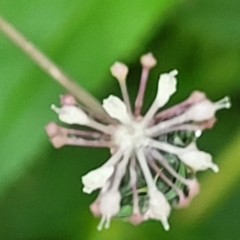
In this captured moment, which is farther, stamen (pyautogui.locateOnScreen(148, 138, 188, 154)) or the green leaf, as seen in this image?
the green leaf

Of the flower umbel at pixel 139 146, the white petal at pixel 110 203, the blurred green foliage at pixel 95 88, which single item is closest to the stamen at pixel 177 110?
the flower umbel at pixel 139 146

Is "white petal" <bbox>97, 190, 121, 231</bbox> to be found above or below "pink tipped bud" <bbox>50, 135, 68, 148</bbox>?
below

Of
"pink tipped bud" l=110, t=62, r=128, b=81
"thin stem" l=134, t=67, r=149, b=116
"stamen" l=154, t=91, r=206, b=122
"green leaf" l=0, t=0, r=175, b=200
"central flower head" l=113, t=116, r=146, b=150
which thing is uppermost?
"green leaf" l=0, t=0, r=175, b=200

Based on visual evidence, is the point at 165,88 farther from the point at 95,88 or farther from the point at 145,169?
the point at 95,88

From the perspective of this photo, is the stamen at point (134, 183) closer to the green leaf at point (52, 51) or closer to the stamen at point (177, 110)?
the stamen at point (177, 110)

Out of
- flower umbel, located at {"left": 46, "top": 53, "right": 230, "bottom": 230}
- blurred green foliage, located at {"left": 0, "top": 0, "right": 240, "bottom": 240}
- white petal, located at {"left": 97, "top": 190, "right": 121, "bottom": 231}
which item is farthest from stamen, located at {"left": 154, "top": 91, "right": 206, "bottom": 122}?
Result: blurred green foliage, located at {"left": 0, "top": 0, "right": 240, "bottom": 240}

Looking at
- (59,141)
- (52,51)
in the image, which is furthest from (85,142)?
(52,51)

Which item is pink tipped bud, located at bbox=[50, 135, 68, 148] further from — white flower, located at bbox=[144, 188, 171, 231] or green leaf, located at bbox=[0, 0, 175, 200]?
green leaf, located at bbox=[0, 0, 175, 200]

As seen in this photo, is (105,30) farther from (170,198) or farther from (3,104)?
(170,198)
